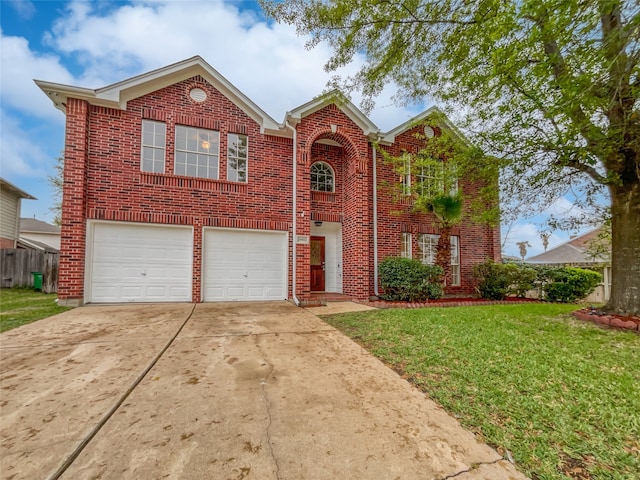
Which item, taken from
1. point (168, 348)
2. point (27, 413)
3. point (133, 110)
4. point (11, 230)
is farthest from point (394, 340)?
point (11, 230)

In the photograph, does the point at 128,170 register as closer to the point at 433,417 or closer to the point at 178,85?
the point at 178,85

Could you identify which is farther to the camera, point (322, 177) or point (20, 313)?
point (322, 177)

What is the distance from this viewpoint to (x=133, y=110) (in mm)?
8141

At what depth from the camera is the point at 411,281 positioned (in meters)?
8.48

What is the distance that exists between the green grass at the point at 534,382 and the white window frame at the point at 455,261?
5.18 m

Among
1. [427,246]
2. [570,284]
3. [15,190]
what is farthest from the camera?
[15,190]

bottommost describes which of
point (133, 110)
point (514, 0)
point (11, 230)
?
point (11, 230)

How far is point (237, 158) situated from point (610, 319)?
32.3ft

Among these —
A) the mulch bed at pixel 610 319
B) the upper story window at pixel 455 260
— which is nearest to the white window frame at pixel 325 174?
the upper story window at pixel 455 260

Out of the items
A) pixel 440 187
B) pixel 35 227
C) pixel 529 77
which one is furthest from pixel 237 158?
pixel 35 227

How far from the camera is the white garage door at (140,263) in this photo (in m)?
7.71

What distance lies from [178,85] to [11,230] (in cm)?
1456

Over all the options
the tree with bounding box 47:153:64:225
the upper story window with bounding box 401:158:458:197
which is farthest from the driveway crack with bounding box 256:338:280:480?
the tree with bounding box 47:153:64:225

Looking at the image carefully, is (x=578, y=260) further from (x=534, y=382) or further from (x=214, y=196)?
(x=214, y=196)
